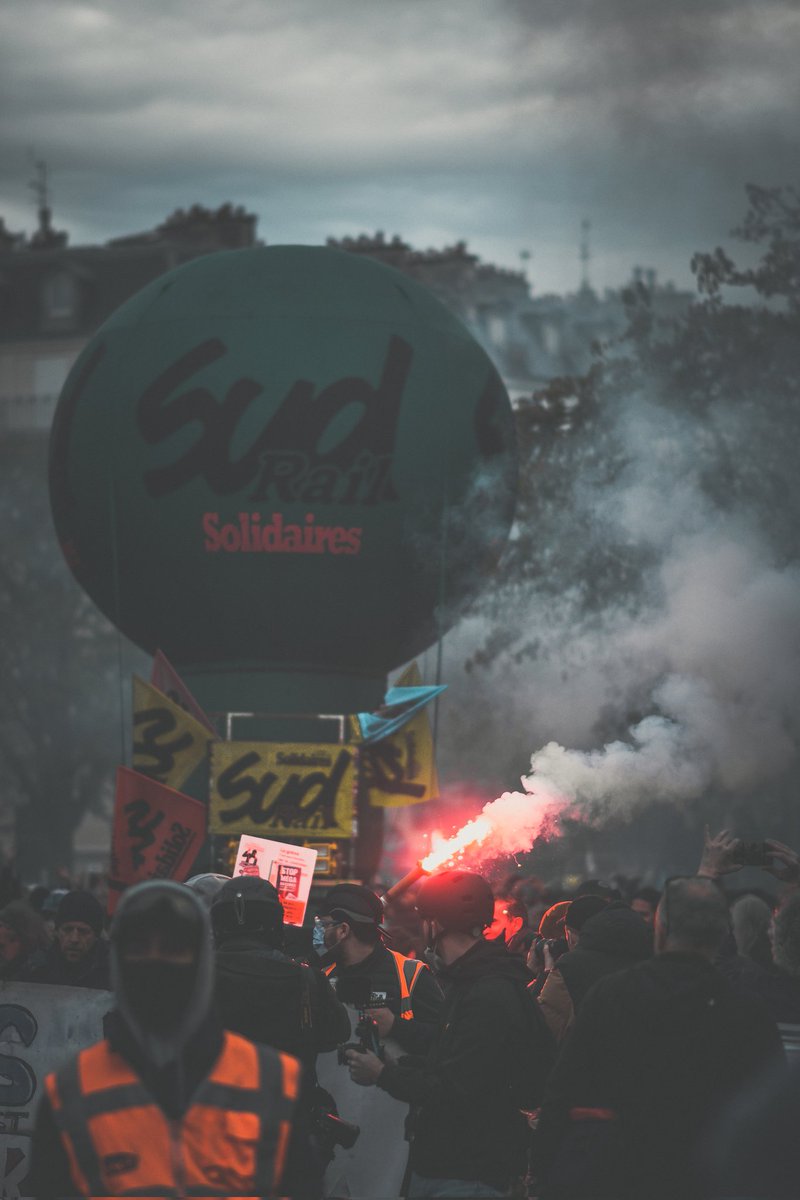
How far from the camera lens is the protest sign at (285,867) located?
33.7 ft

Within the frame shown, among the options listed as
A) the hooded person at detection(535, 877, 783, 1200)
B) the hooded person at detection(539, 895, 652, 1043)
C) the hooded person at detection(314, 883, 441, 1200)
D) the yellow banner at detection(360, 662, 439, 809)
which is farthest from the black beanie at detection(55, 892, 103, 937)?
the yellow banner at detection(360, 662, 439, 809)

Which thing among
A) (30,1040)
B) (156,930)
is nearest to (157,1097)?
(156,930)

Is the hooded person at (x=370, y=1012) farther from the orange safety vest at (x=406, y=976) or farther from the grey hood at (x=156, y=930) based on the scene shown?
the grey hood at (x=156, y=930)

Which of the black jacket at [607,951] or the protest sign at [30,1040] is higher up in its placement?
the black jacket at [607,951]

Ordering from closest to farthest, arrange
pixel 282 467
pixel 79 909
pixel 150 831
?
1. pixel 79 909
2. pixel 150 831
3. pixel 282 467

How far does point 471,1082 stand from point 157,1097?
2.10 meters

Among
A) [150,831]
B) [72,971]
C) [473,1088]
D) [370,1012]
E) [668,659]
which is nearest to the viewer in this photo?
[473,1088]

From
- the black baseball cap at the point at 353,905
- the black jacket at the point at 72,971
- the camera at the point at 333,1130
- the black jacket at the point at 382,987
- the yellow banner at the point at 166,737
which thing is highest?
the yellow banner at the point at 166,737

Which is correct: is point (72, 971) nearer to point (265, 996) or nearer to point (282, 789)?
point (265, 996)

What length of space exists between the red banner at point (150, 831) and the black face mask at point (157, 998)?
11.7 meters

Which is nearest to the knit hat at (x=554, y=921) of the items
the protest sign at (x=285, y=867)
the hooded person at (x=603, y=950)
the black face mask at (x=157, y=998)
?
the hooded person at (x=603, y=950)

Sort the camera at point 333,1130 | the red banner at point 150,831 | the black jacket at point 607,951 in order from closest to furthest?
the black jacket at point 607,951
the camera at point 333,1130
the red banner at point 150,831

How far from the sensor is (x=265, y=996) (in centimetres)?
647

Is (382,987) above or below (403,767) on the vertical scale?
below
